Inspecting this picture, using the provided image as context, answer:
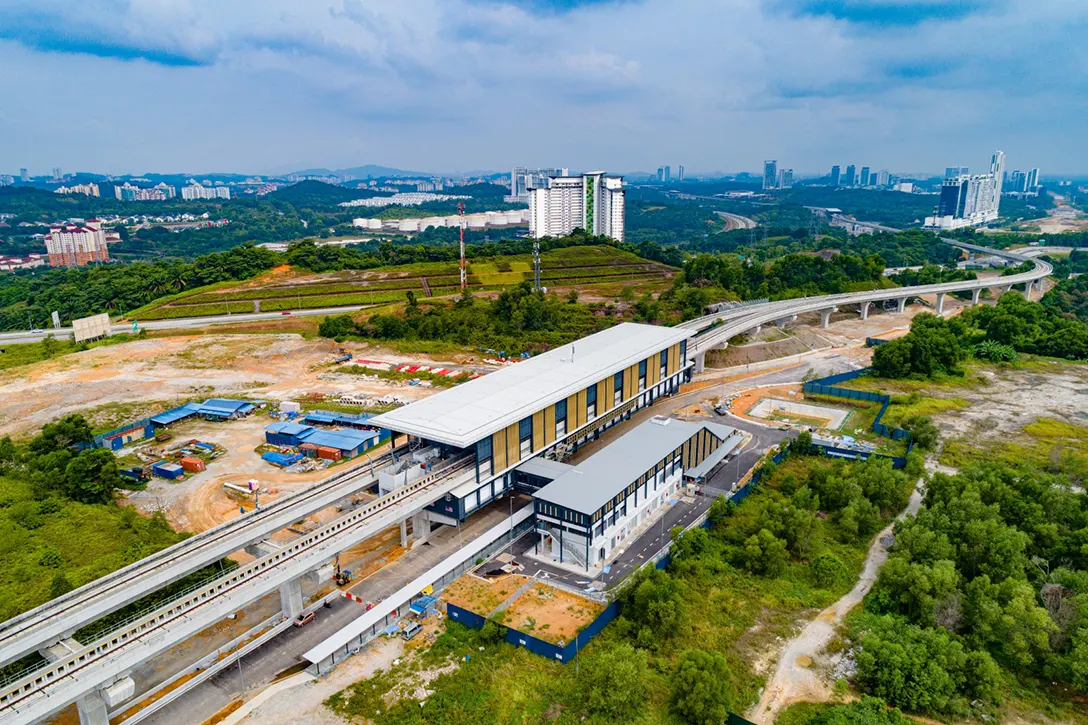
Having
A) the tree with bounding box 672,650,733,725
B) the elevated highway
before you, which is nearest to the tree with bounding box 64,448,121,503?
the tree with bounding box 672,650,733,725

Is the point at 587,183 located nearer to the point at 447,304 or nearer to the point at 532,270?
the point at 532,270

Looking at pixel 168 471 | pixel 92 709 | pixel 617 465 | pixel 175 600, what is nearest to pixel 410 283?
pixel 168 471

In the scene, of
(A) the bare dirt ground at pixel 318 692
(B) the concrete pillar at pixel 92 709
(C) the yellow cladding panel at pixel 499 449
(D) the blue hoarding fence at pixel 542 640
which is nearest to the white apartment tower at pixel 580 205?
(C) the yellow cladding panel at pixel 499 449

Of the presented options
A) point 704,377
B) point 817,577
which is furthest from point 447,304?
point 817,577

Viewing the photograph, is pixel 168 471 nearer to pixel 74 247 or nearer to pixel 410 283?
pixel 410 283

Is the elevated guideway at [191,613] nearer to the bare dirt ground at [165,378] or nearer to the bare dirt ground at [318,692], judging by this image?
the bare dirt ground at [318,692]

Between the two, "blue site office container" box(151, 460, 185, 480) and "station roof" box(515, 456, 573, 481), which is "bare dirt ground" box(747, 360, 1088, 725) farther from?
"blue site office container" box(151, 460, 185, 480)
